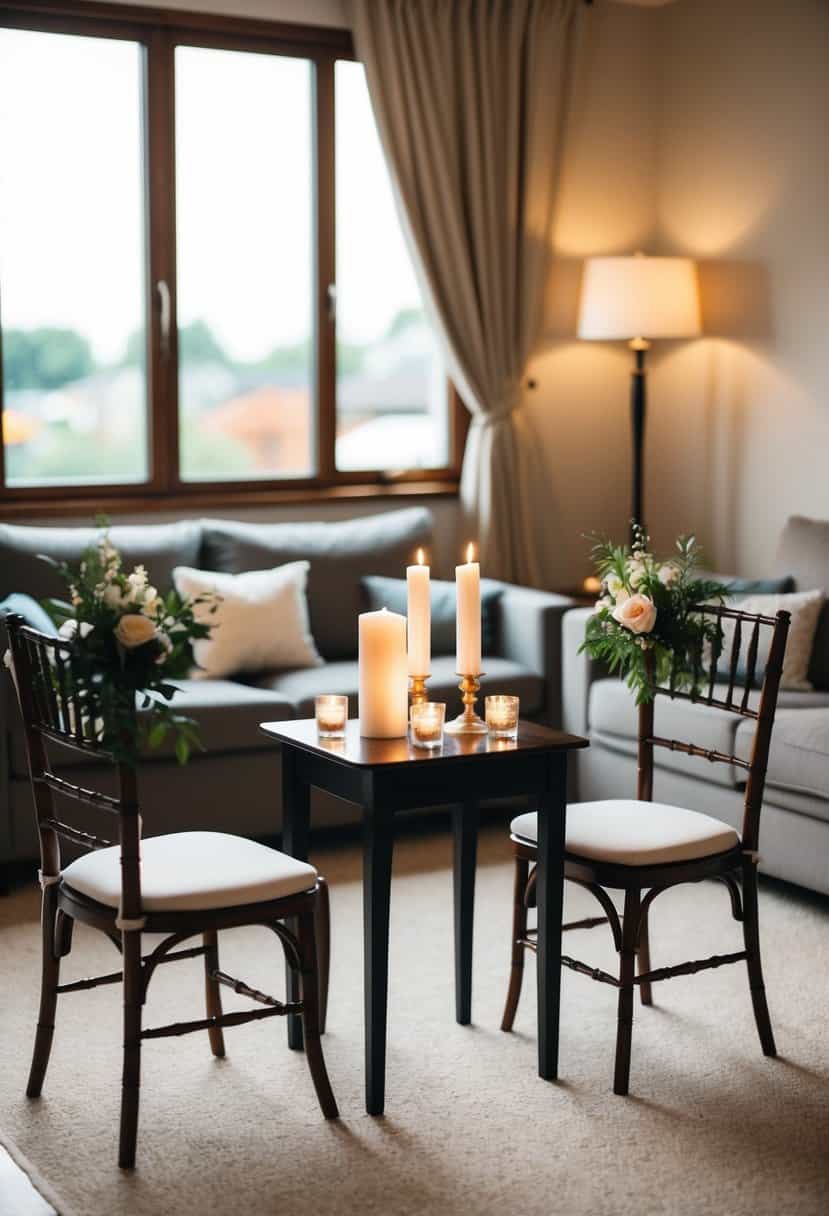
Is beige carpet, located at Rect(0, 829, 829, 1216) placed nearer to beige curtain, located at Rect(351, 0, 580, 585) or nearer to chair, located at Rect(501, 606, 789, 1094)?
chair, located at Rect(501, 606, 789, 1094)

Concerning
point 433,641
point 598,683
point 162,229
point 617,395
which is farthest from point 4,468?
point 617,395

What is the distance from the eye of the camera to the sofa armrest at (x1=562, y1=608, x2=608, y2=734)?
16.1 ft

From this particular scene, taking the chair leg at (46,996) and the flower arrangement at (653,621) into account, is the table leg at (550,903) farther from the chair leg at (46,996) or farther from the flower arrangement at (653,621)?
the chair leg at (46,996)

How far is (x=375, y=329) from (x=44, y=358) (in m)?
1.26

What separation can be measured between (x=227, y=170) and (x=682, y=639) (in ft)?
9.28

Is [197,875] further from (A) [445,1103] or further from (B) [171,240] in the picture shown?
(B) [171,240]

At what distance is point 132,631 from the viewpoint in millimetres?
2740

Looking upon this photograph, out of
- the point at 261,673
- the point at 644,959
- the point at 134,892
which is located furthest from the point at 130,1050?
the point at 261,673

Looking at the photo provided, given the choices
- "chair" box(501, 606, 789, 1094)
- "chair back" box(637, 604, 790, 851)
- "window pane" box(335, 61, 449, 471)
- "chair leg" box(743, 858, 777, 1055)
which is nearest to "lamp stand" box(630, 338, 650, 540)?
"window pane" box(335, 61, 449, 471)

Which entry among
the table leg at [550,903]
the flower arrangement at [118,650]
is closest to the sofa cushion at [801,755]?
the table leg at [550,903]

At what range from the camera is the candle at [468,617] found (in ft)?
10.5

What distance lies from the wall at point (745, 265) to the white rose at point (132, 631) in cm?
333

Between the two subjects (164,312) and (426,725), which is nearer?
(426,725)

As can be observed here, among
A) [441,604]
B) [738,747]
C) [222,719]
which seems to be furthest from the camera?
[441,604]
